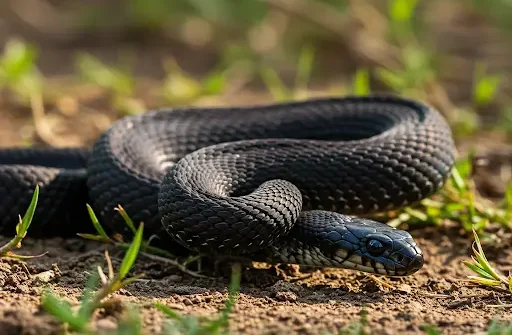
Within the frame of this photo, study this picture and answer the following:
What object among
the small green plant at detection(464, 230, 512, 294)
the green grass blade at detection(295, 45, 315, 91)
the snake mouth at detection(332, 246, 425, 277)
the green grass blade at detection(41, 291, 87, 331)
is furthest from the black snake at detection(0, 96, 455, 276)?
the green grass blade at detection(295, 45, 315, 91)

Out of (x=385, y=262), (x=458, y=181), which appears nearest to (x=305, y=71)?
(x=458, y=181)

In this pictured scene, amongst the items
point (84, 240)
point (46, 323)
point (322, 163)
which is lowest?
point (84, 240)

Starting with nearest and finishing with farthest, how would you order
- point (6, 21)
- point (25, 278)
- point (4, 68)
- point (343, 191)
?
point (25, 278) → point (343, 191) → point (4, 68) → point (6, 21)

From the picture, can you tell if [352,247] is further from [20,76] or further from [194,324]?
[20,76]

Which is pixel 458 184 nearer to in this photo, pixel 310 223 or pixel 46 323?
pixel 310 223

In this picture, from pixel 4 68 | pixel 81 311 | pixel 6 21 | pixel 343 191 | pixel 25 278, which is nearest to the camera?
pixel 81 311

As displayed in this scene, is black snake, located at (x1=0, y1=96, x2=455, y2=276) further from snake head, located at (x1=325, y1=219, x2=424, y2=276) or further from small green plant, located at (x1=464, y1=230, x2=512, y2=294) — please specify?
small green plant, located at (x1=464, y1=230, x2=512, y2=294)

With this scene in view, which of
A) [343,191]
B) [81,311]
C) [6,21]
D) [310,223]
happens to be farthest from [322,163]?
[6,21]
